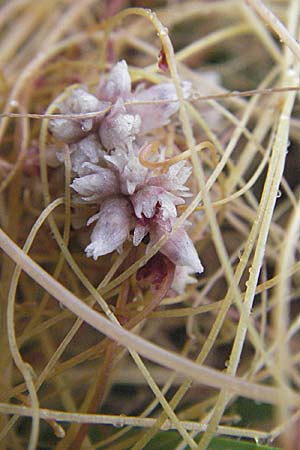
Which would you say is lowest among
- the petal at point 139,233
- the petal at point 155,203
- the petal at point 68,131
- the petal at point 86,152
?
the petal at point 139,233

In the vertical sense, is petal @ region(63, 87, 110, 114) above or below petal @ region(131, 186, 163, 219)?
above

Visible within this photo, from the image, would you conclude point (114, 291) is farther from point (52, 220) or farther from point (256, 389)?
point (256, 389)

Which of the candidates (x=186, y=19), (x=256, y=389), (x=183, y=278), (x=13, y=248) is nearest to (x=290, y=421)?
(x=256, y=389)

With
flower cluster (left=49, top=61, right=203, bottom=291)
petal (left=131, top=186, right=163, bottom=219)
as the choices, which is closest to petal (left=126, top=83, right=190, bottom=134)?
flower cluster (left=49, top=61, right=203, bottom=291)

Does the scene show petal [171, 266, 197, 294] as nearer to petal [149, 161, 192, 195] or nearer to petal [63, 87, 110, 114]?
petal [149, 161, 192, 195]

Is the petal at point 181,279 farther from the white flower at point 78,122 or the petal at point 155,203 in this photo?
the white flower at point 78,122

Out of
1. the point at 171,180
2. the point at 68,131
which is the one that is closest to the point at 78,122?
the point at 68,131

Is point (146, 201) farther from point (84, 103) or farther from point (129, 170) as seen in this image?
point (84, 103)

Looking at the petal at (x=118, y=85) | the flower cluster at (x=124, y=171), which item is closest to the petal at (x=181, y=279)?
the flower cluster at (x=124, y=171)
